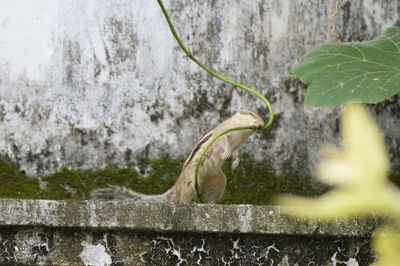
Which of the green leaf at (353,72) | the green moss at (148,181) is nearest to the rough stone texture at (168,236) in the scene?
the green leaf at (353,72)

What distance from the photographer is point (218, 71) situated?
2.12 meters

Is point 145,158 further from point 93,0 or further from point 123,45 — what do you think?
point 93,0

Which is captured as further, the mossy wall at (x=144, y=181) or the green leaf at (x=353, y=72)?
the mossy wall at (x=144, y=181)

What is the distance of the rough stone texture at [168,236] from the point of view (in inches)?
45.2

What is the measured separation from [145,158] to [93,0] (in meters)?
0.55

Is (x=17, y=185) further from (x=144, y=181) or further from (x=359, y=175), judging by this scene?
(x=359, y=175)

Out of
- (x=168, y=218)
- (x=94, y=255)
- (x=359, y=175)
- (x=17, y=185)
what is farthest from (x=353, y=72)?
(x=17, y=185)

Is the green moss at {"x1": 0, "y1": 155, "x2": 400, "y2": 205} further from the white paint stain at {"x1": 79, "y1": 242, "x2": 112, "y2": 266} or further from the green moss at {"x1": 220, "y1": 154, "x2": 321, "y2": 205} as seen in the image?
the white paint stain at {"x1": 79, "y1": 242, "x2": 112, "y2": 266}

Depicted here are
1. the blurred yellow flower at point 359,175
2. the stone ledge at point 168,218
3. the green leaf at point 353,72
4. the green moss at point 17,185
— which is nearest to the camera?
the blurred yellow flower at point 359,175

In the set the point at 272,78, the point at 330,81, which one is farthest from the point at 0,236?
the point at 272,78

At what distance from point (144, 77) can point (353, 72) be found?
1.26 m

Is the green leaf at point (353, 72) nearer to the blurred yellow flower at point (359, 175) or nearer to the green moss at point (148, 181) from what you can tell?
the blurred yellow flower at point (359, 175)

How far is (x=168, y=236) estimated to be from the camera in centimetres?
117

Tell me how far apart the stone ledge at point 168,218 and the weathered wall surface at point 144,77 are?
92 centimetres
